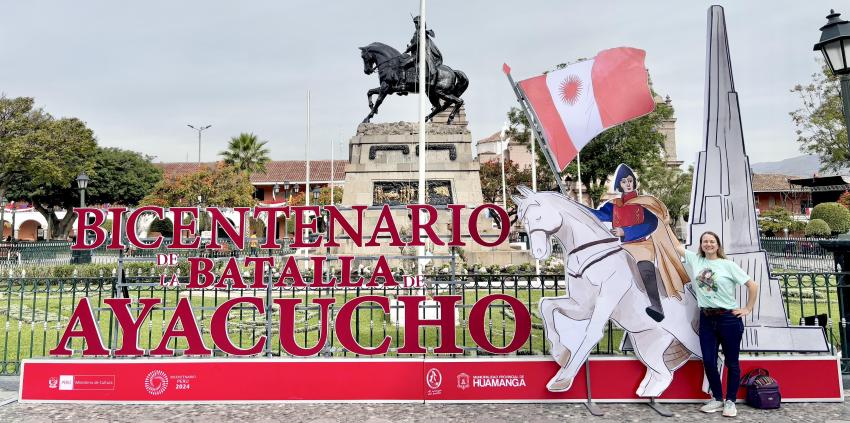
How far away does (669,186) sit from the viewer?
3650 centimetres

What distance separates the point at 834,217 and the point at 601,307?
31738 millimetres

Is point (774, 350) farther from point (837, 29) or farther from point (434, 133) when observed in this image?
point (434, 133)

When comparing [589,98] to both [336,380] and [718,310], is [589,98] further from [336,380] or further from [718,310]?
[336,380]

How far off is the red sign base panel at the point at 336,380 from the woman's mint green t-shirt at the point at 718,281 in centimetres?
90

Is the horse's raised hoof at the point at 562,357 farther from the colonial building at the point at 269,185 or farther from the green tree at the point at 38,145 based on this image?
the colonial building at the point at 269,185

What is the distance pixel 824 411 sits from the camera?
5.08 m

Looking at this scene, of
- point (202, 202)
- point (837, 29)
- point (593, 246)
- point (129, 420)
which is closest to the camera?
point (129, 420)

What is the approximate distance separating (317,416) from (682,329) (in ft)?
12.9

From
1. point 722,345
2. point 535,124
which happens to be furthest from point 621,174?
point 722,345

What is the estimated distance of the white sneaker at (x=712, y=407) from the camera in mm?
5047

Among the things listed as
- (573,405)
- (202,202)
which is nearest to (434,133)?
(573,405)

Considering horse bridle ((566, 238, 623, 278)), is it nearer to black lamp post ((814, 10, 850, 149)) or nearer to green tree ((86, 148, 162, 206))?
black lamp post ((814, 10, 850, 149))

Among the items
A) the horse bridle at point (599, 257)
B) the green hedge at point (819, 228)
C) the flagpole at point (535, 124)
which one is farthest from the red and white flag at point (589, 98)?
the green hedge at point (819, 228)

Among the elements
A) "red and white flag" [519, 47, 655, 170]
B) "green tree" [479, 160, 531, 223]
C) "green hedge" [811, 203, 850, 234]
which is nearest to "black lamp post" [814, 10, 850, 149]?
"red and white flag" [519, 47, 655, 170]
